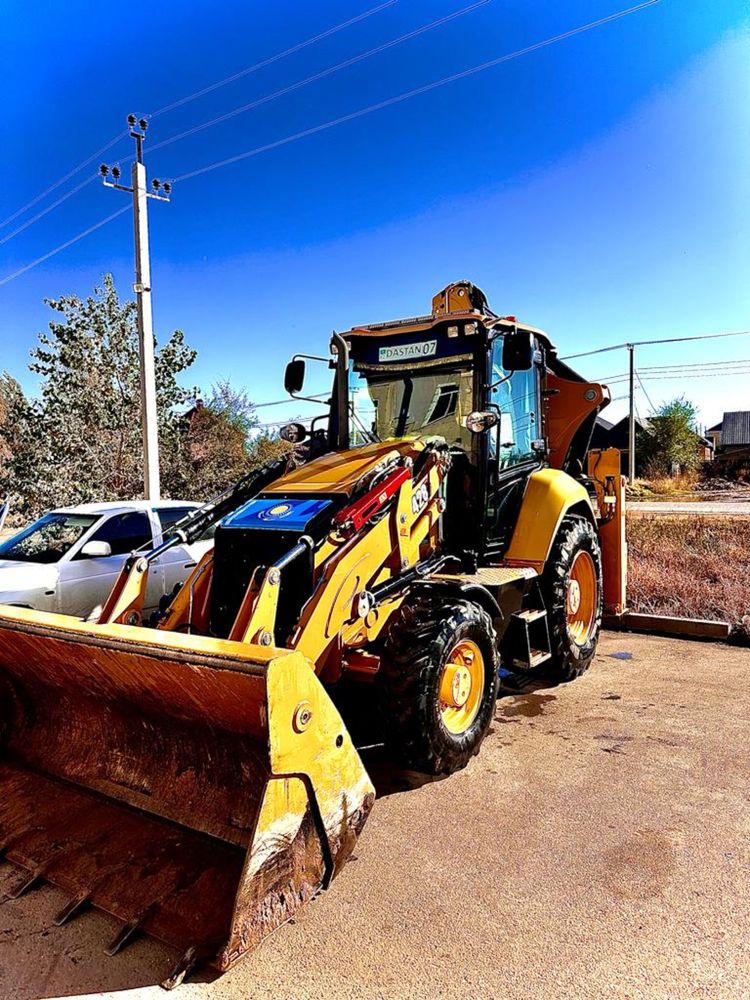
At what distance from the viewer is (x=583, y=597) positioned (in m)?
6.64

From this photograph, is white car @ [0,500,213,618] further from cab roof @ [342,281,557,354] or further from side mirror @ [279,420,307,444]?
cab roof @ [342,281,557,354]

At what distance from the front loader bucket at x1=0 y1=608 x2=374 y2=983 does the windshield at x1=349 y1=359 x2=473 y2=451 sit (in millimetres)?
2858

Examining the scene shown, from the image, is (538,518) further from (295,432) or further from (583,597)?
(295,432)

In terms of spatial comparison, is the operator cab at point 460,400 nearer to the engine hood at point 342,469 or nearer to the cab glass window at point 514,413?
the cab glass window at point 514,413

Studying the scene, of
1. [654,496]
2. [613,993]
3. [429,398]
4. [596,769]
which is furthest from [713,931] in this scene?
[654,496]

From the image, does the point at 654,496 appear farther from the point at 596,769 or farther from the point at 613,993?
the point at 613,993

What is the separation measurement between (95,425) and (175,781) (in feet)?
41.5

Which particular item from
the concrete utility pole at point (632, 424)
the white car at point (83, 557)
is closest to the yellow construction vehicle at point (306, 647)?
the white car at point (83, 557)

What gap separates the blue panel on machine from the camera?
430 cm

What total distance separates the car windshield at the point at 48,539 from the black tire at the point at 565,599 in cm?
494

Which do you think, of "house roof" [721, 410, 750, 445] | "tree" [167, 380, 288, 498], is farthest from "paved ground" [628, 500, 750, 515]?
"house roof" [721, 410, 750, 445]

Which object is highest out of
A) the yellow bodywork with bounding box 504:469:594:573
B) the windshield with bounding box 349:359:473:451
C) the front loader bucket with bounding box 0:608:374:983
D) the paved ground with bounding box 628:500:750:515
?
the windshield with bounding box 349:359:473:451

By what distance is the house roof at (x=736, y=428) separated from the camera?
167ft

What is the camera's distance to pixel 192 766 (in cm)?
343
